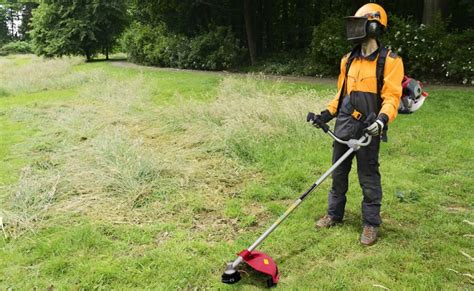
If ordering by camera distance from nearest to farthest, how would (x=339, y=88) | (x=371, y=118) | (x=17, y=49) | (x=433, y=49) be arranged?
(x=371, y=118) → (x=339, y=88) → (x=433, y=49) → (x=17, y=49)

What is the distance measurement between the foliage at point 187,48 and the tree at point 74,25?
6.60 m

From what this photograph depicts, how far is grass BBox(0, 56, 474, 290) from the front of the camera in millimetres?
3092

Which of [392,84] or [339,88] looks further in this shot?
[339,88]

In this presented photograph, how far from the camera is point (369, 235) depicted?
3.44m

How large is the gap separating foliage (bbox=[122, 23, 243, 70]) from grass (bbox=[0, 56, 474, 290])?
34.4 feet

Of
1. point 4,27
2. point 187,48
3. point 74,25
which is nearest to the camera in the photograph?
point 187,48

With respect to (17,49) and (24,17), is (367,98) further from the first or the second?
(24,17)

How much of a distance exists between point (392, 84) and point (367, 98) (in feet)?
0.76

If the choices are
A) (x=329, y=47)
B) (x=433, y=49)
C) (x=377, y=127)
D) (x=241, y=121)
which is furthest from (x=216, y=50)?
(x=377, y=127)

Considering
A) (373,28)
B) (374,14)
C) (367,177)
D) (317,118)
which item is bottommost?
(367,177)

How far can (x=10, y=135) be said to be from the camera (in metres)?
7.19

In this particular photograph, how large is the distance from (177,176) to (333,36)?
31.4 ft

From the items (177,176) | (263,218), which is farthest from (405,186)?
(177,176)

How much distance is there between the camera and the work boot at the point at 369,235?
3.42 meters
